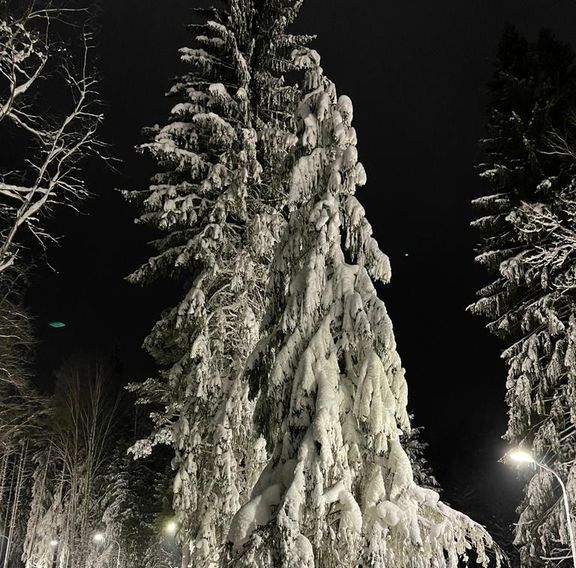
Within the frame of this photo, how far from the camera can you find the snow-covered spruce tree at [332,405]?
7.05 m

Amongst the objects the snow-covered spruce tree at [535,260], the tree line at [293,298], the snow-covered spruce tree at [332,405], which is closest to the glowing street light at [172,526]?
the tree line at [293,298]

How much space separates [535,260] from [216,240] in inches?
293

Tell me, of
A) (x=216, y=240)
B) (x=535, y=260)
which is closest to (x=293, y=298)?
(x=216, y=240)

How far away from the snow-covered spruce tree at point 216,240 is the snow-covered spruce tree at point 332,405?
2918mm

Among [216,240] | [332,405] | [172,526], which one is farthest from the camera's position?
[172,526]

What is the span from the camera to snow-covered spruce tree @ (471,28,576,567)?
13984 millimetres

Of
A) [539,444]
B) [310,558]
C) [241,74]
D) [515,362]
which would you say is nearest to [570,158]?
[515,362]

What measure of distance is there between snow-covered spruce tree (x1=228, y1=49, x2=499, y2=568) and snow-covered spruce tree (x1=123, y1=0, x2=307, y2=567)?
2.92 metres

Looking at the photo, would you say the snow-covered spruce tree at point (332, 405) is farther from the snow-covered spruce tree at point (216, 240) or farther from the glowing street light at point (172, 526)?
the glowing street light at point (172, 526)

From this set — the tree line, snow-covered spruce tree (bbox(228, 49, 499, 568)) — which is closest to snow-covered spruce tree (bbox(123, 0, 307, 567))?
the tree line

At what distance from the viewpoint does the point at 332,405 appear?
7.46m

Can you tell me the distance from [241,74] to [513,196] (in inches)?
299

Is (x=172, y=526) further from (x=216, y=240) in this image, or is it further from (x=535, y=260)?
(x=535, y=260)

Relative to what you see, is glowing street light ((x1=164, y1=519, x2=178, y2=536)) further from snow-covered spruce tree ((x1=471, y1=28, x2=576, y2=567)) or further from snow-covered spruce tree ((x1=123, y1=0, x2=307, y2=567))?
snow-covered spruce tree ((x1=471, y1=28, x2=576, y2=567))
